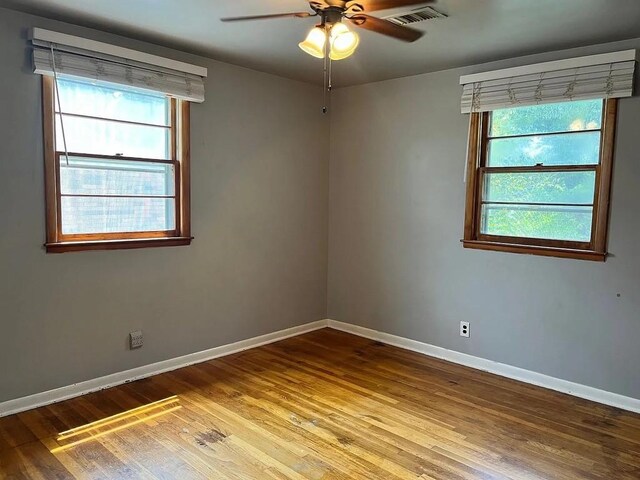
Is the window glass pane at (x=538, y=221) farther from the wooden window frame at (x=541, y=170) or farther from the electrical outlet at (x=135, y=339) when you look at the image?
the electrical outlet at (x=135, y=339)

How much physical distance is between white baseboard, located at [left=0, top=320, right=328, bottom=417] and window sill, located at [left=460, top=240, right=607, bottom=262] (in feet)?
6.31

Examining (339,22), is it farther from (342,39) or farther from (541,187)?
(541,187)

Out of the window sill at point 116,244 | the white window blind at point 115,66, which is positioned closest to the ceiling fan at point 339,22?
the white window blind at point 115,66

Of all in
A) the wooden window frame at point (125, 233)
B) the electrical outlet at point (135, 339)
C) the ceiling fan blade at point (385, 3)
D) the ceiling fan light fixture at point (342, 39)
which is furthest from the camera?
the electrical outlet at point (135, 339)

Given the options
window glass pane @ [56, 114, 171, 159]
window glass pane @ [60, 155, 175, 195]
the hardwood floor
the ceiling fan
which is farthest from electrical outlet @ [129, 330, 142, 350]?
the ceiling fan

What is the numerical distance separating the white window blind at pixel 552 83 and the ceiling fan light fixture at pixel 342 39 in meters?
1.80

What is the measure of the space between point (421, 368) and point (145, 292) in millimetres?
2261

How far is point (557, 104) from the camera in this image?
11.4ft

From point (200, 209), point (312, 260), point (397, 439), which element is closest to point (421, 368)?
point (397, 439)

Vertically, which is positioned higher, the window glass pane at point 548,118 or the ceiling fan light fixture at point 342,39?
the ceiling fan light fixture at point 342,39

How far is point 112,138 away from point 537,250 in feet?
10.5

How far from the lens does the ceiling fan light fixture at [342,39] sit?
2.26 metres

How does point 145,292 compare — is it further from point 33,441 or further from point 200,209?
point 33,441

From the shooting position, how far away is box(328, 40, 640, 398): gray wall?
10.7ft
